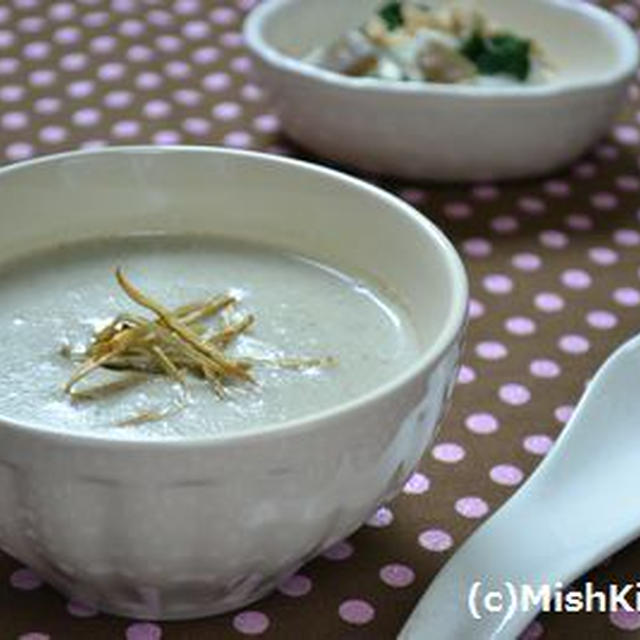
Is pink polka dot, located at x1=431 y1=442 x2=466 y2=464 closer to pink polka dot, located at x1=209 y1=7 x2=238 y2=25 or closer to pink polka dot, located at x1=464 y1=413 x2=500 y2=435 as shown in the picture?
pink polka dot, located at x1=464 y1=413 x2=500 y2=435

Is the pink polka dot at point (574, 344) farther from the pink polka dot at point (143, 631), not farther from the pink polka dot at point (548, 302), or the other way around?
the pink polka dot at point (143, 631)

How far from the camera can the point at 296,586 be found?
2.12ft

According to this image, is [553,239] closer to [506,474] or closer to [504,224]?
[504,224]

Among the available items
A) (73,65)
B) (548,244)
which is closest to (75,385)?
(548,244)

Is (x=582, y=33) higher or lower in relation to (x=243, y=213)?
lower

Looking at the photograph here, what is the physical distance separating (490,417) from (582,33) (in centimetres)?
46

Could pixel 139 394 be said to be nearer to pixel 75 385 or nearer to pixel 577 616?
pixel 75 385

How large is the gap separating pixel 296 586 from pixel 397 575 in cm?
4

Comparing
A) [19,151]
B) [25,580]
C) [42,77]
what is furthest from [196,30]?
[25,580]

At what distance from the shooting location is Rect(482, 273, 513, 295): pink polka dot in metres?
0.89

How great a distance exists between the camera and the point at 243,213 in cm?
76

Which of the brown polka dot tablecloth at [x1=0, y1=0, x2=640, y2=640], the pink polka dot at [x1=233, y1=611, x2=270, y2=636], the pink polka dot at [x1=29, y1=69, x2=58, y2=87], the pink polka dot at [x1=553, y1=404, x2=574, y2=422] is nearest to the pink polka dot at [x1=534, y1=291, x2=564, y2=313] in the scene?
the brown polka dot tablecloth at [x1=0, y1=0, x2=640, y2=640]

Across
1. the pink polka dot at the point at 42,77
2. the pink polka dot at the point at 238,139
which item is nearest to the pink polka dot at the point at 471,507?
the pink polka dot at the point at 238,139

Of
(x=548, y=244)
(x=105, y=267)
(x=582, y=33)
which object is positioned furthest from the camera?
(x=582, y=33)
